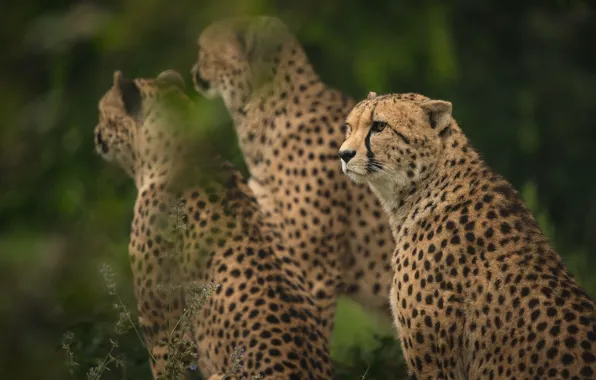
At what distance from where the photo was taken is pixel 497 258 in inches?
122

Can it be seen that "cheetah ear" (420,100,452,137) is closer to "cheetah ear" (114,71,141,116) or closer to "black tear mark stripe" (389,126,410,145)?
"black tear mark stripe" (389,126,410,145)

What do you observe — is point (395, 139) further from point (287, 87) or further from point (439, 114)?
point (287, 87)

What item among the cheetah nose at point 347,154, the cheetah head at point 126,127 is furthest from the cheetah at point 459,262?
the cheetah head at point 126,127

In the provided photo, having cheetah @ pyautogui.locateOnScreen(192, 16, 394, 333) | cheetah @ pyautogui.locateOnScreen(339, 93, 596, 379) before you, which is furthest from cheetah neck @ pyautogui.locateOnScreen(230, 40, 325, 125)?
cheetah @ pyautogui.locateOnScreen(339, 93, 596, 379)

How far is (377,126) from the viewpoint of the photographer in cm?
332

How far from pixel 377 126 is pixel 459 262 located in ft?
1.71

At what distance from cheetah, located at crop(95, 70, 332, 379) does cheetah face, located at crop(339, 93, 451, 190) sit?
0.46 meters

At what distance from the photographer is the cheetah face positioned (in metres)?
3.26

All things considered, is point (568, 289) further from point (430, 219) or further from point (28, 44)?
point (28, 44)

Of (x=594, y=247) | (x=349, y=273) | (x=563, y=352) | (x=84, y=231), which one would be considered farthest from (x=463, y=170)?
(x=594, y=247)

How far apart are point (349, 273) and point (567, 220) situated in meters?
2.12

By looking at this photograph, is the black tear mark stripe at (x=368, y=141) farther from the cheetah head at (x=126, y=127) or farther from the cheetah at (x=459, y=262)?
the cheetah head at (x=126, y=127)

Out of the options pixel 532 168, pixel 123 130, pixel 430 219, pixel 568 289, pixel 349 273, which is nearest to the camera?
pixel 568 289

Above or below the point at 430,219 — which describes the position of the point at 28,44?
above
